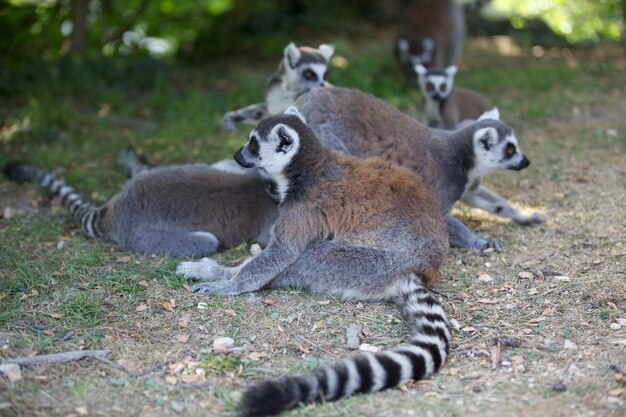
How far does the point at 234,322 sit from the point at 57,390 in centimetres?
118

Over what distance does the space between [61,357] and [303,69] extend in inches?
161

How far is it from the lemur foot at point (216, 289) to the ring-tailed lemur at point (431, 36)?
20.1ft

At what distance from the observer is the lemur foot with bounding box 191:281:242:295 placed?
4.98 metres

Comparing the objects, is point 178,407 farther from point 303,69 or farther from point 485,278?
point 303,69

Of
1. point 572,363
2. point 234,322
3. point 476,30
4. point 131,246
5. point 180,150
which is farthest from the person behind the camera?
point 476,30

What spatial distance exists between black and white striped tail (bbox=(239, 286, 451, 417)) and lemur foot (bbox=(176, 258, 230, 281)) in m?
1.54

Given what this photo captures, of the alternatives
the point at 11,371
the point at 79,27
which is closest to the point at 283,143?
the point at 11,371

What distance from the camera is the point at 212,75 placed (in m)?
10.8

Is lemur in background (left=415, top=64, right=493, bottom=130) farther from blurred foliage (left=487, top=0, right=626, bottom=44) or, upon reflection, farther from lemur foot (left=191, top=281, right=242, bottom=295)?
blurred foliage (left=487, top=0, right=626, bottom=44)

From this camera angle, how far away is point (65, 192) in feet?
22.2

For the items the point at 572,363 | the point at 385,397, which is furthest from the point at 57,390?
the point at 572,363

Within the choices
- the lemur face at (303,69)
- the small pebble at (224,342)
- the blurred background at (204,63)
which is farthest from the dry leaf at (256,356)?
the lemur face at (303,69)

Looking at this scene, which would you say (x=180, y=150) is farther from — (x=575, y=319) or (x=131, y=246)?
(x=575, y=319)

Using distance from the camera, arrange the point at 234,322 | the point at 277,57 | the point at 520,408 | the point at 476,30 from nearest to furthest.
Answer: the point at 520,408, the point at 234,322, the point at 277,57, the point at 476,30
